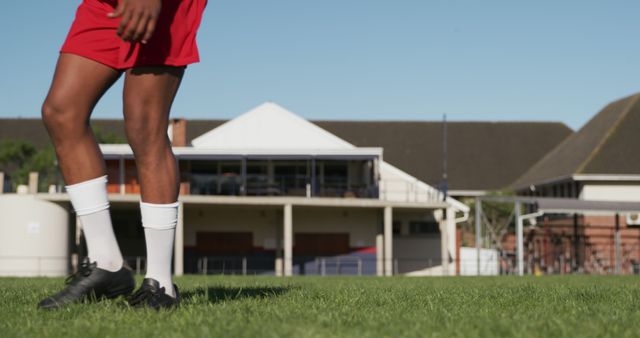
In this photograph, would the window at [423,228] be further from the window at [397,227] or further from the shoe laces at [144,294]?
the shoe laces at [144,294]

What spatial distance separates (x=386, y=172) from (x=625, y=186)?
40.2ft

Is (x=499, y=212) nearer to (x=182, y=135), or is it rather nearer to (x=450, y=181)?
(x=450, y=181)

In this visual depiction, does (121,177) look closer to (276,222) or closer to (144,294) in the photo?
(276,222)

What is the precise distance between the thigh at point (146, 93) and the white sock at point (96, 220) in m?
0.36

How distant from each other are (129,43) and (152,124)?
14.6 inches

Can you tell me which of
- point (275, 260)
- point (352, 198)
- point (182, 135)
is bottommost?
point (275, 260)

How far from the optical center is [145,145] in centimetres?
450

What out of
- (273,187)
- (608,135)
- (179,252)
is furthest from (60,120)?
(608,135)

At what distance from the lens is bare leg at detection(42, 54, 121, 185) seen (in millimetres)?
4359

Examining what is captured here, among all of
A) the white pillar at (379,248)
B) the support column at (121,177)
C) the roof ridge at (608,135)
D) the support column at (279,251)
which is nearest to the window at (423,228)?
the white pillar at (379,248)

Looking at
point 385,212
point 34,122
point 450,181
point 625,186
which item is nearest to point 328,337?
Answer: point 385,212

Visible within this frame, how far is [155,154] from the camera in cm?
453

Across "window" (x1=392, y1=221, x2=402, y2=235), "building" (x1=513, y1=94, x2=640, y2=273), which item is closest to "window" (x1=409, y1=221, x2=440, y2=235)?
"window" (x1=392, y1=221, x2=402, y2=235)

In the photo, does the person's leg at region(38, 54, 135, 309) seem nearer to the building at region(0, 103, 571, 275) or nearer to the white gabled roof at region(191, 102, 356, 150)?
the building at region(0, 103, 571, 275)
